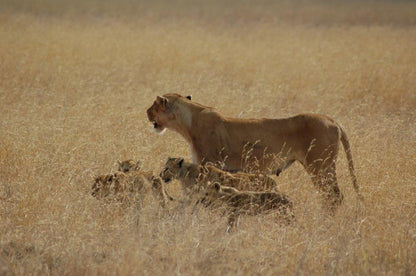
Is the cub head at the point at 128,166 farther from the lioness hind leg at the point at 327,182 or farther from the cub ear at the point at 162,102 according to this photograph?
the lioness hind leg at the point at 327,182

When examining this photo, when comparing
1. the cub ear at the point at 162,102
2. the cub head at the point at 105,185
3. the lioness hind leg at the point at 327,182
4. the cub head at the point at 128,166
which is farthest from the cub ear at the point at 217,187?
the cub ear at the point at 162,102

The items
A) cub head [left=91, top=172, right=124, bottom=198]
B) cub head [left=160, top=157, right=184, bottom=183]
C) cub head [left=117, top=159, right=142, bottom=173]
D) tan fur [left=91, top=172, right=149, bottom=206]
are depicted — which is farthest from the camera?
cub head [left=117, top=159, right=142, bottom=173]

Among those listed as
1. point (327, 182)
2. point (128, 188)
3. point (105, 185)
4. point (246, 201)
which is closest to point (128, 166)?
point (105, 185)

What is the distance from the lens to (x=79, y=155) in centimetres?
792

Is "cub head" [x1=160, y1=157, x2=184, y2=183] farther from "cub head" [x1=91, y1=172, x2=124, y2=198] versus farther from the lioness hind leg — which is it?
the lioness hind leg

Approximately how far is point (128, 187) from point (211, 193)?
0.82 meters

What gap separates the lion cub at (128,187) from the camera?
6242 mm

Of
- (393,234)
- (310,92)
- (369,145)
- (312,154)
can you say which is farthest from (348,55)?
(393,234)

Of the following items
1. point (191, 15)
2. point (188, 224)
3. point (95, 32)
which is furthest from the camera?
point (191, 15)

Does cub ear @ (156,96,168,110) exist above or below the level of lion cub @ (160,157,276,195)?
above

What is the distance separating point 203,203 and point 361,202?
5.77 ft

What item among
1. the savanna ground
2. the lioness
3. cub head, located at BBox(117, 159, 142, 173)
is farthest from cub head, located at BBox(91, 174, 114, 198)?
the lioness

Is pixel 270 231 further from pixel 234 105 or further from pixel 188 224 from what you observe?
pixel 234 105

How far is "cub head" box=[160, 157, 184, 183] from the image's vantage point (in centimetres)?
678
